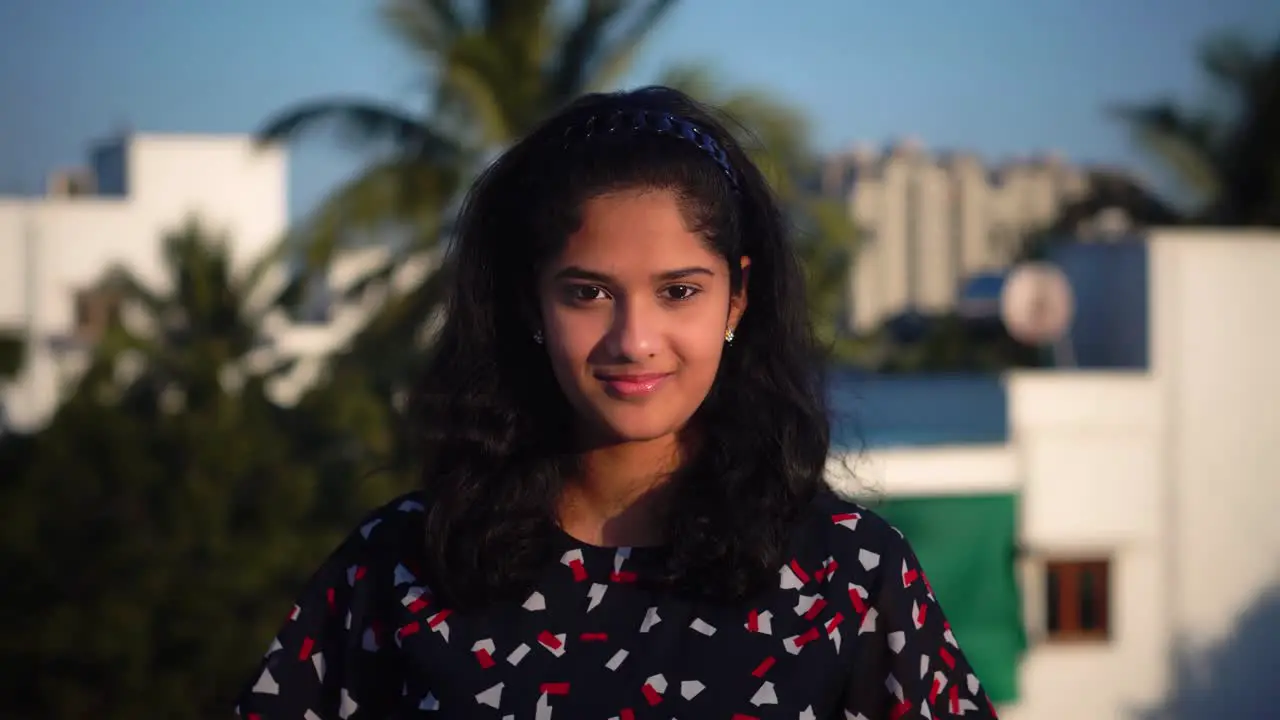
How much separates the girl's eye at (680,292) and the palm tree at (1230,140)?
17.5 m

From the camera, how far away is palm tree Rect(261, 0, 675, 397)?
1454cm

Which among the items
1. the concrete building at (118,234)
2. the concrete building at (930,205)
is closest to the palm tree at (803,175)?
the concrete building at (118,234)

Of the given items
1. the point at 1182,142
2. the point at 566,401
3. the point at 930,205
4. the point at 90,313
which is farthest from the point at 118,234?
the point at 930,205

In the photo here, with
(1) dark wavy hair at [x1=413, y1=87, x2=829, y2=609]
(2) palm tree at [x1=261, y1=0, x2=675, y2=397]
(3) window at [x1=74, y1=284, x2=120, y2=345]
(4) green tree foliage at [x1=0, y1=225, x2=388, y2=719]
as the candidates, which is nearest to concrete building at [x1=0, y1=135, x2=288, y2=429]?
(3) window at [x1=74, y1=284, x2=120, y2=345]

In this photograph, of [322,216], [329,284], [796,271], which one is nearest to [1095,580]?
[322,216]

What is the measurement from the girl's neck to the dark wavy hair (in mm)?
22

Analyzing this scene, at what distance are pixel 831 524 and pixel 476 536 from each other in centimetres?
42

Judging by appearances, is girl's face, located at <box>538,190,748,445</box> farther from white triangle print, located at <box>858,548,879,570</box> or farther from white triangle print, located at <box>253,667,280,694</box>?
white triangle print, located at <box>253,667,280,694</box>

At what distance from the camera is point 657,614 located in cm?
189

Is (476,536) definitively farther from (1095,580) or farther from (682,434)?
(1095,580)

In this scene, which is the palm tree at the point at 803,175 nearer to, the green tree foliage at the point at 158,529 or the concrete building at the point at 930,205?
the green tree foliage at the point at 158,529

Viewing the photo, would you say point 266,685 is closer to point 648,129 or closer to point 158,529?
point 648,129

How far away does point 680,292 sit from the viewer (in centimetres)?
191

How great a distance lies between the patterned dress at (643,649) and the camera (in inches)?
72.7
